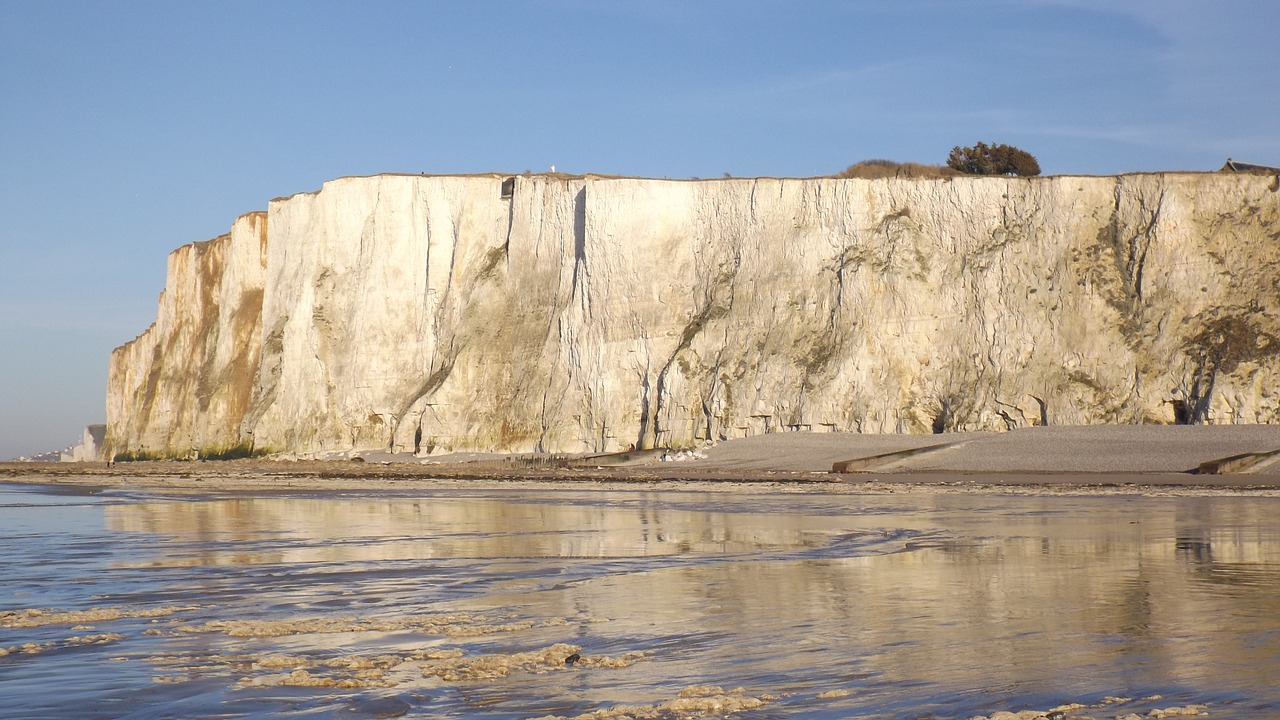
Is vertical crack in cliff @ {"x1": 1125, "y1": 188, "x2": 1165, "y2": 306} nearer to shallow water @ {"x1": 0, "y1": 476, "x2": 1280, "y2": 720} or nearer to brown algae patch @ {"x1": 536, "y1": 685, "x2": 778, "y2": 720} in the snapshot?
shallow water @ {"x1": 0, "y1": 476, "x2": 1280, "y2": 720}

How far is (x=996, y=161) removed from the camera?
4862cm

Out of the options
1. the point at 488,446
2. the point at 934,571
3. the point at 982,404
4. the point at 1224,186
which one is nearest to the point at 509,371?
the point at 488,446

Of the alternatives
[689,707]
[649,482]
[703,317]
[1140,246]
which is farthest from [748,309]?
[689,707]

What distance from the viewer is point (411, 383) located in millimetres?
41156

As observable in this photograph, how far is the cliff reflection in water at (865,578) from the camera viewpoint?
20.0 ft

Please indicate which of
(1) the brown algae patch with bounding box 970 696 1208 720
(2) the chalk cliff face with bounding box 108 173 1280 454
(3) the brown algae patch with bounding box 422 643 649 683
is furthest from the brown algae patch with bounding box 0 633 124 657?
(2) the chalk cliff face with bounding box 108 173 1280 454

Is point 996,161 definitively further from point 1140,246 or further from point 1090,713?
point 1090,713

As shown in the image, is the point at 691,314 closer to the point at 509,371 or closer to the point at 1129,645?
the point at 509,371

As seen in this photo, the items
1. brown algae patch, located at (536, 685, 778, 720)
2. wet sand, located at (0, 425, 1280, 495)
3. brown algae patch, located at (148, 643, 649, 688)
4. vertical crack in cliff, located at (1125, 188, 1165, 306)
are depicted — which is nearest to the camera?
brown algae patch, located at (536, 685, 778, 720)

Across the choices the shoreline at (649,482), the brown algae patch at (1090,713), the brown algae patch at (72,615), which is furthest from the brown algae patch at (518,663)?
the shoreline at (649,482)

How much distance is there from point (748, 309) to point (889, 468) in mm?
9983

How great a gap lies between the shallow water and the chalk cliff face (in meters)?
19.2

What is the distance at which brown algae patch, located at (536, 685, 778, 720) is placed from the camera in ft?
17.0

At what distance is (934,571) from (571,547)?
155 inches
